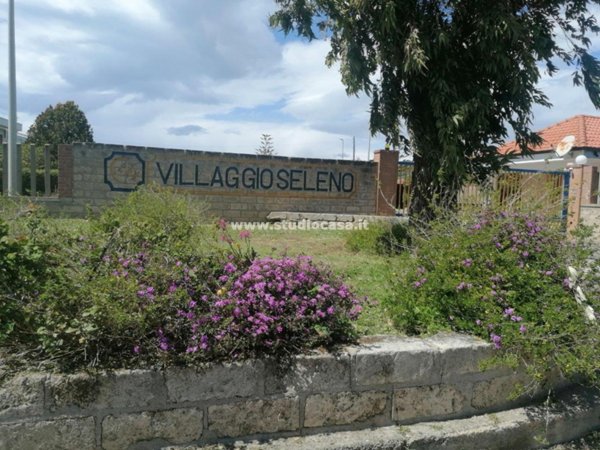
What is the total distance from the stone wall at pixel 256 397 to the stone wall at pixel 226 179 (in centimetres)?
1060

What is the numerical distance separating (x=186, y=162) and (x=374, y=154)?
6.43 m

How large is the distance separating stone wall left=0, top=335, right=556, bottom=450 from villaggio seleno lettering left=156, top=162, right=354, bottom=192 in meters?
12.0

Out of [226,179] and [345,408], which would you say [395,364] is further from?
[226,179]

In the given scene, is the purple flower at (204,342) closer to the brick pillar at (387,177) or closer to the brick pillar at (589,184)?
the brick pillar at (387,177)

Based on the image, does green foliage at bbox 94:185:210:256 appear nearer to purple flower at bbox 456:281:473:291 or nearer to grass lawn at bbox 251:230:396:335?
grass lawn at bbox 251:230:396:335

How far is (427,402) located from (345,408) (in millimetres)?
532

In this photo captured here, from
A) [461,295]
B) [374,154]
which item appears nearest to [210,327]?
[461,295]

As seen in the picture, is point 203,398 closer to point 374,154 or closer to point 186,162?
point 186,162

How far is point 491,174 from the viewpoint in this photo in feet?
27.0

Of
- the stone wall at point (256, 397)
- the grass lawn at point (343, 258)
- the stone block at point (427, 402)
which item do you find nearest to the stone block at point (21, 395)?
the stone wall at point (256, 397)

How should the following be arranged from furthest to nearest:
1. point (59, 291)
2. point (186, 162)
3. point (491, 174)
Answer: point (186, 162)
point (491, 174)
point (59, 291)

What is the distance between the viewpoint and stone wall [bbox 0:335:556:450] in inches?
88.4

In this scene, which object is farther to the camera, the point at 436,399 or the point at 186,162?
the point at 186,162

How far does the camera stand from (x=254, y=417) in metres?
2.53
